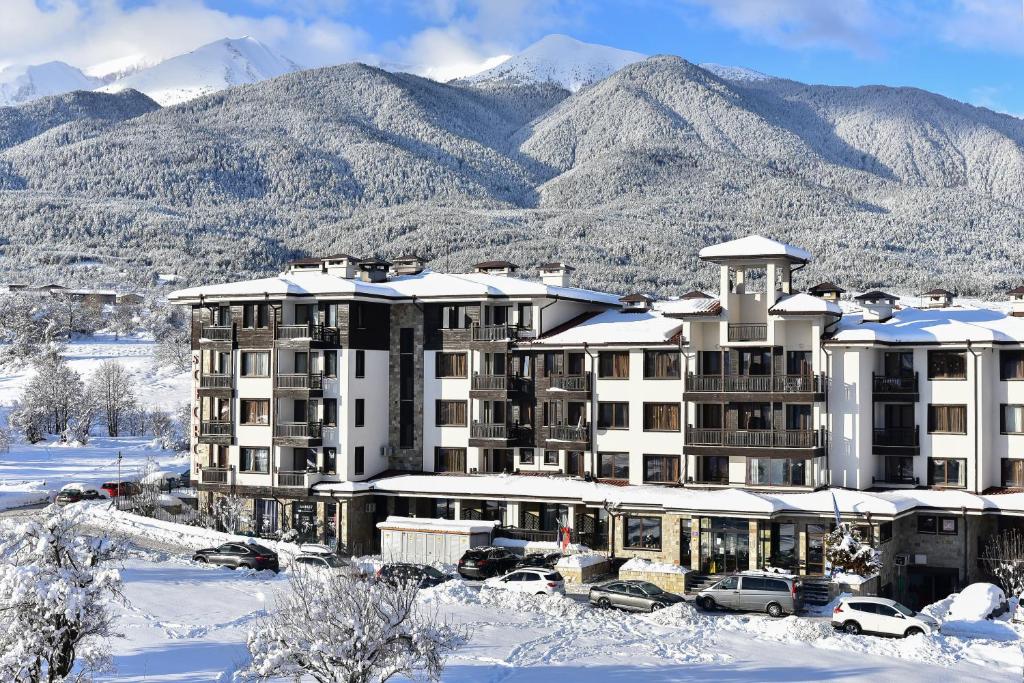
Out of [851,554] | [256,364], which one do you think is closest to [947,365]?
[851,554]

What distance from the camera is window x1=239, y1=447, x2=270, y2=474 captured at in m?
67.1

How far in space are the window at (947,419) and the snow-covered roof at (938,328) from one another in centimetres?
303

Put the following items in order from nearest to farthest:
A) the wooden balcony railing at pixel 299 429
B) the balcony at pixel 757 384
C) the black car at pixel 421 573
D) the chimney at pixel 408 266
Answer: the black car at pixel 421 573, the balcony at pixel 757 384, the wooden balcony railing at pixel 299 429, the chimney at pixel 408 266

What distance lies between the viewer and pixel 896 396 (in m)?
59.6

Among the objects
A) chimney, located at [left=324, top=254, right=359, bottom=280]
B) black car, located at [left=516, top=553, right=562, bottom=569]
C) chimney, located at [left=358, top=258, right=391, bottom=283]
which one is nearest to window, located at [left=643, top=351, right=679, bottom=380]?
black car, located at [left=516, top=553, right=562, bottom=569]

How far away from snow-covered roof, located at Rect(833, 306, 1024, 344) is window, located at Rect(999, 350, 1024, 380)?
0.95 meters

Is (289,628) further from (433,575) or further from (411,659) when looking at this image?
(433,575)

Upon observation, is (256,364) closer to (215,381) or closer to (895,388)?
(215,381)

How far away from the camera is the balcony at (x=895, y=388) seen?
A: 59375 mm

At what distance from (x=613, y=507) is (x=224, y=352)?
22614 mm

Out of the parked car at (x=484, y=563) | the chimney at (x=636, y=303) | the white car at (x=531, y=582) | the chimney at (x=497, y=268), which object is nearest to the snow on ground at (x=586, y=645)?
the white car at (x=531, y=582)

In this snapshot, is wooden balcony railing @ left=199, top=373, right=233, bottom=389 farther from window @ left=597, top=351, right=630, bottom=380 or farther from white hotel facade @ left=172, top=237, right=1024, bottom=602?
window @ left=597, top=351, right=630, bottom=380

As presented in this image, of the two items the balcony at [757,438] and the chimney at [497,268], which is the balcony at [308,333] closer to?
the chimney at [497,268]

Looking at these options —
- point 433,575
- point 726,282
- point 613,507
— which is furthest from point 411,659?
point 726,282
